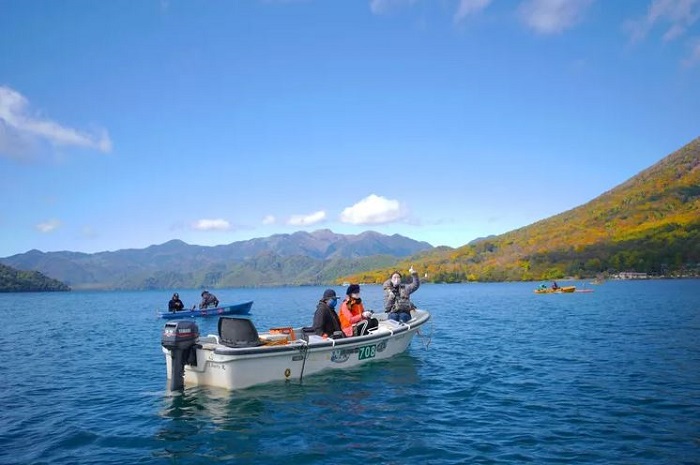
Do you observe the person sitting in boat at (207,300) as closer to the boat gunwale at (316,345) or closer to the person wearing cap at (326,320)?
the boat gunwale at (316,345)

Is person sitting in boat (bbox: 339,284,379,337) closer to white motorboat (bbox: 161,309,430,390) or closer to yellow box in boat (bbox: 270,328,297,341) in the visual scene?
white motorboat (bbox: 161,309,430,390)

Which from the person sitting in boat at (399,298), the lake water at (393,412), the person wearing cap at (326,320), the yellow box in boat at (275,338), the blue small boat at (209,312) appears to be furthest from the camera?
the blue small boat at (209,312)

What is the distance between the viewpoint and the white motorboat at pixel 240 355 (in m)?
13.5

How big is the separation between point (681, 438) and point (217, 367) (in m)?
11.7

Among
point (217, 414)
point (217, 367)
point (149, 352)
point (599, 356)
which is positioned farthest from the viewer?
point (149, 352)

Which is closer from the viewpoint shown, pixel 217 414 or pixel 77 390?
pixel 217 414

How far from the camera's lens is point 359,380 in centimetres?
1608

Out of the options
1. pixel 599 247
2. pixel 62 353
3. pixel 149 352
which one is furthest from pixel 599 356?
pixel 599 247

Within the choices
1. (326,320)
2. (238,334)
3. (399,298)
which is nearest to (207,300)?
(399,298)

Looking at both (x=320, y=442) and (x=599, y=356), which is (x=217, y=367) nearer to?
(x=320, y=442)

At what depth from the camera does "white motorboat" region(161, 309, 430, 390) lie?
1346 cm

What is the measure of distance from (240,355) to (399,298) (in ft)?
34.3

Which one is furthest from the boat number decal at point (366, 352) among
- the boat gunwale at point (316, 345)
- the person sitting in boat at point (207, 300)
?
the person sitting in boat at point (207, 300)

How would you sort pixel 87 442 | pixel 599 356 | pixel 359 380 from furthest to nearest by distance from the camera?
pixel 599 356 < pixel 359 380 < pixel 87 442
